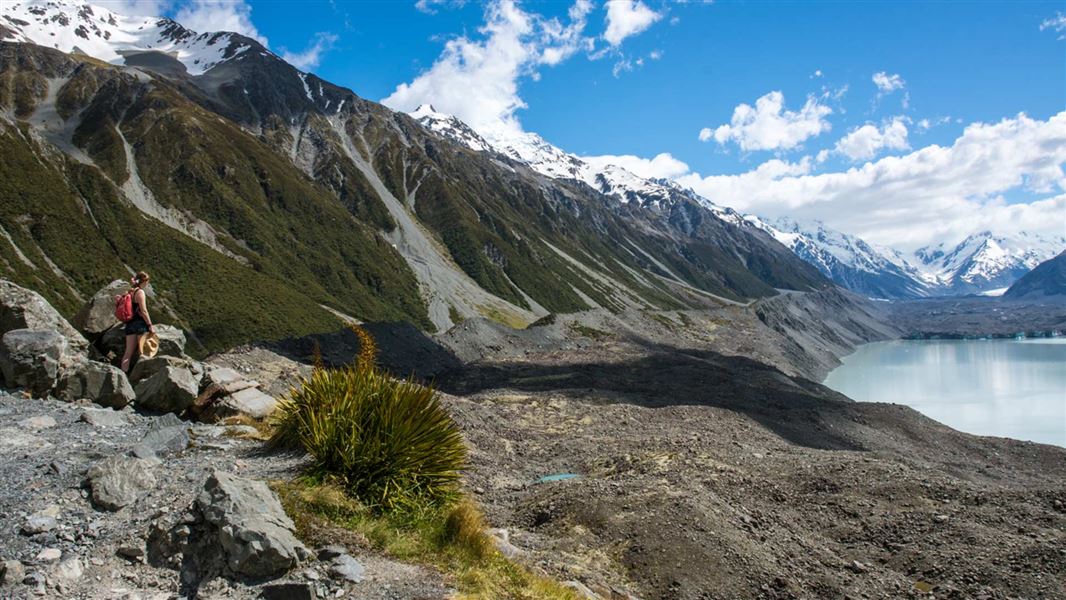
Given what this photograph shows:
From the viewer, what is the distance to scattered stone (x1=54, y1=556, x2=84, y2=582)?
19.5 feet

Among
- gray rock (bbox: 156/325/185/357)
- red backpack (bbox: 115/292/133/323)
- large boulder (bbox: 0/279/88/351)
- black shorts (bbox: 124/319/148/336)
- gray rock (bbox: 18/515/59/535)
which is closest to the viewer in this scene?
gray rock (bbox: 18/515/59/535)

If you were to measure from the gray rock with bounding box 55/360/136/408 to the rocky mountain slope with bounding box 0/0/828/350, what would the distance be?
56703mm

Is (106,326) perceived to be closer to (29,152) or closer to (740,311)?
(29,152)

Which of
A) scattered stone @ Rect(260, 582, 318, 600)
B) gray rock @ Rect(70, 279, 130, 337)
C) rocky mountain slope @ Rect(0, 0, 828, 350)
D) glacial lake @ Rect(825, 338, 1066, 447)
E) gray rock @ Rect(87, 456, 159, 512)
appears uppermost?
rocky mountain slope @ Rect(0, 0, 828, 350)

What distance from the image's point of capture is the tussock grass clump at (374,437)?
27.8 feet

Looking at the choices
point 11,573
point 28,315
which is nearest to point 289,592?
point 11,573

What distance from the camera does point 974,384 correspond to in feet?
308

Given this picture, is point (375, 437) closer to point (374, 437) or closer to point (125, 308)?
point (374, 437)

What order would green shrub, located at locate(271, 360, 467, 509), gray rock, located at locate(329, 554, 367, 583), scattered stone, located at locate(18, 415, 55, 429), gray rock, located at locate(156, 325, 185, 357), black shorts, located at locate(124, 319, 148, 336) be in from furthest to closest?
gray rock, located at locate(156, 325, 185, 357) → black shorts, located at locate(124, 319, 148, 336) → scattered stone, located at locate(18, 415, 55, 429) → green shrub, located at locate(271, 360, 467, 509) → gray rock, located at locate(329, 554, 367, 583)

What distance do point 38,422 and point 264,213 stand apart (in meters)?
100

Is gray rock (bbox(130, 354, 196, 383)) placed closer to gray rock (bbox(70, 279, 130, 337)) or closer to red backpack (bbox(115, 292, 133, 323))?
red backpack (bbox(115, 292, 133, 323))

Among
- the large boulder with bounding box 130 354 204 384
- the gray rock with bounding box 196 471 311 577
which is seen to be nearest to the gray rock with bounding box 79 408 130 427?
the large boulder with bounding box 130 354 204 384

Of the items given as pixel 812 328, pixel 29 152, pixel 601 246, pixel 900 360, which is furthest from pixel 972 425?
pixel 601 246

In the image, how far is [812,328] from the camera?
16375cm
